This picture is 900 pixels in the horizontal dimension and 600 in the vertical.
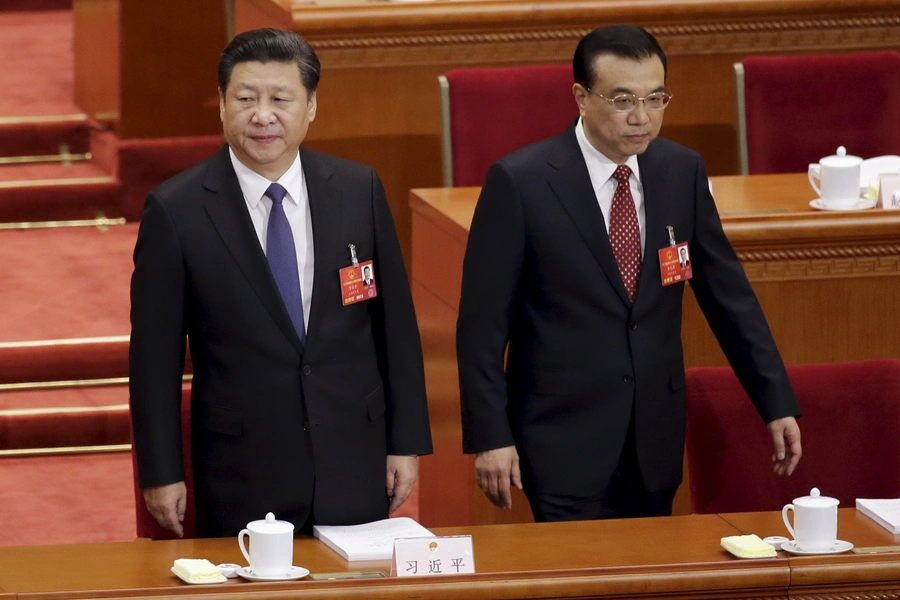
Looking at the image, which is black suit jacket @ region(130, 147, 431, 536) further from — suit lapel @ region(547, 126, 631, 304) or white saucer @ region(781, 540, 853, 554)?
white saucer @ region(781, 540, 853, 554)

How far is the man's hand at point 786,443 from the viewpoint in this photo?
237 cm

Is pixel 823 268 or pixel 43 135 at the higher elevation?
pixel 43 135

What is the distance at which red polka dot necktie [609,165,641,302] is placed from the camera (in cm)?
244

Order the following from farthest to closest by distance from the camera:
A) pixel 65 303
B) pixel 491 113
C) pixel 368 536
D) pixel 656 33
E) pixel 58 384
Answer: pixel 656 33
pixel 65 303
pixel 58 384
pixel 491 113
pixel 368 536

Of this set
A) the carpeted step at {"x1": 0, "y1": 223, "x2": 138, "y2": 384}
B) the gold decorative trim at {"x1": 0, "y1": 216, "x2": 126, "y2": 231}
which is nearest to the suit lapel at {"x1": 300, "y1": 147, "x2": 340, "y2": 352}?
the carpeted step at {"x1": 0, "y1": 223, "x2": 138, "y2": 384}

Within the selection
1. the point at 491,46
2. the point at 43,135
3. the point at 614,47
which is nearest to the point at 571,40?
the point at 491,46

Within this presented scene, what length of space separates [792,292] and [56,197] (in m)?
2.60

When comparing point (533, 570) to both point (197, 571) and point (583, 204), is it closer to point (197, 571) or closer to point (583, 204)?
point (197, 571)

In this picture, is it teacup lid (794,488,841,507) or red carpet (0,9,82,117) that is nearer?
teacup lid (794,488,841,507)

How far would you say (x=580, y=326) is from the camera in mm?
2422

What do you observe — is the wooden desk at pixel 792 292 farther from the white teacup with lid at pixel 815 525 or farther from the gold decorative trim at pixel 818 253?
the white teacup with lid at pixel 815 525

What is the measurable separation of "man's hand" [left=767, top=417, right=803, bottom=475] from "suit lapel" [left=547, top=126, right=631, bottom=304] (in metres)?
0.31

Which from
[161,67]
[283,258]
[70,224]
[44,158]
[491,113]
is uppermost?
[161,67]

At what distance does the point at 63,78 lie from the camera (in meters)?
5.49
